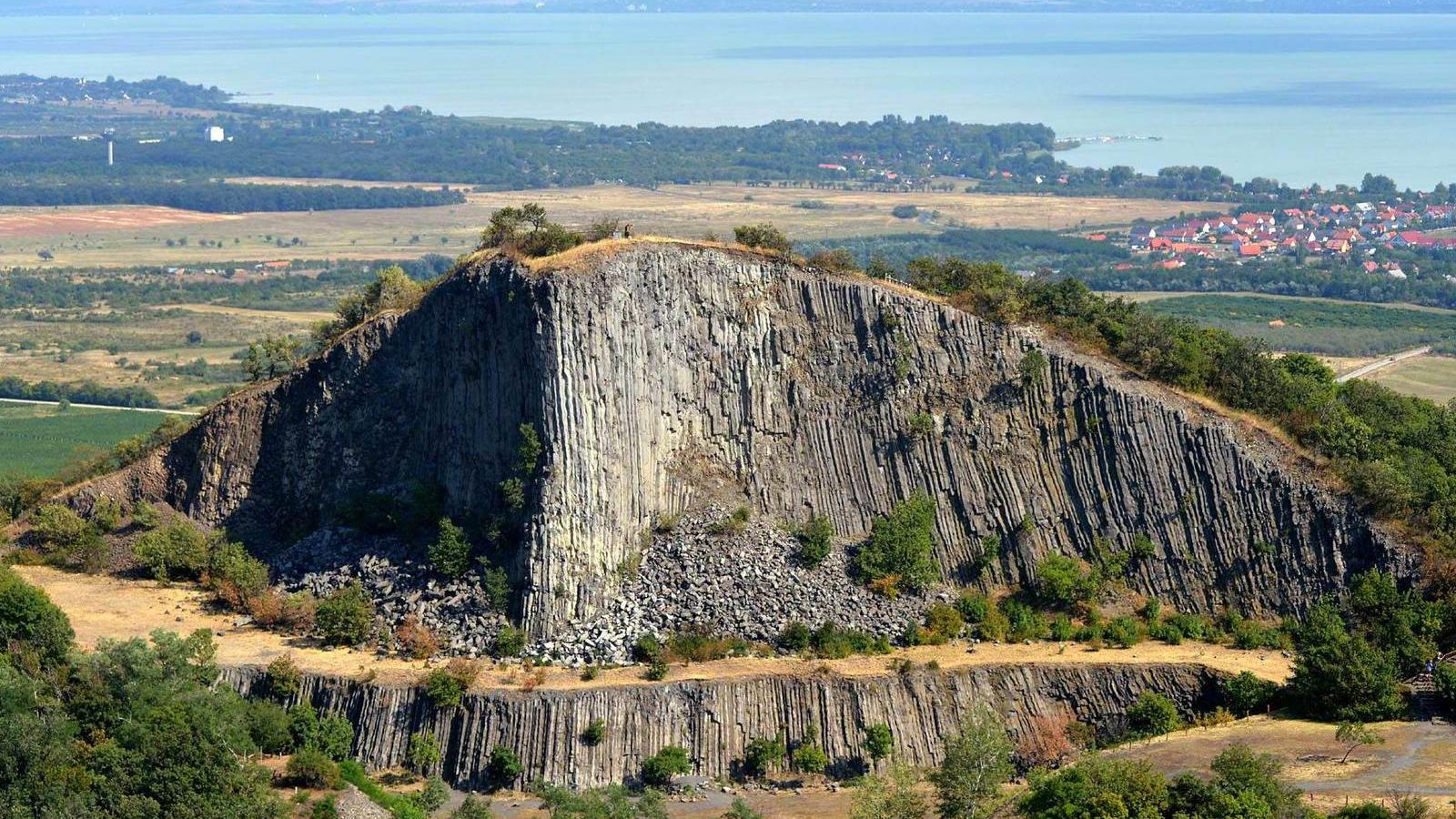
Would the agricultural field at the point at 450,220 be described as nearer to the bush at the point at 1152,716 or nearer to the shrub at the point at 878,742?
the bush at the point at 1152,716

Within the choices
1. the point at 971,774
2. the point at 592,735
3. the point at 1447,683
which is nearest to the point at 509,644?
the point at 592,735

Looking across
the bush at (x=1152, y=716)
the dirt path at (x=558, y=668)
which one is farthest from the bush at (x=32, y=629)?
the bush at (x=1152, y=716)

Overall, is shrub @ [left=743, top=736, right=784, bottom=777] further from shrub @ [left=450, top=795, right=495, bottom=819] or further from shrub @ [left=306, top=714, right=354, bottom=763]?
shrub @ [left=306, top=714, right=354, bottom=763]

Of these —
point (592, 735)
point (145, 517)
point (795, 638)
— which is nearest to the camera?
point (592, 735)

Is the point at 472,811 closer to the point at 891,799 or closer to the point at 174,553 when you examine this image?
the point at 891,799

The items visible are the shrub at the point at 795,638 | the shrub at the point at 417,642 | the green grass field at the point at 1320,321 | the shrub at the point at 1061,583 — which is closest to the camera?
the shrub at the point at 417,642

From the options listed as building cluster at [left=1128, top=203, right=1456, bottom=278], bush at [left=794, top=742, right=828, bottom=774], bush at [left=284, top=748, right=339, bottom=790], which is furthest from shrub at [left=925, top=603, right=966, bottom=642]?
building cluster at [left=1128, top=203, right=1456, bottom=278]

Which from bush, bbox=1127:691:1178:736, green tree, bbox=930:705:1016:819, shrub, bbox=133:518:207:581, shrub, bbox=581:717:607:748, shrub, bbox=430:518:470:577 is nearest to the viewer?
green tree, bbox=930:705:1016:819
